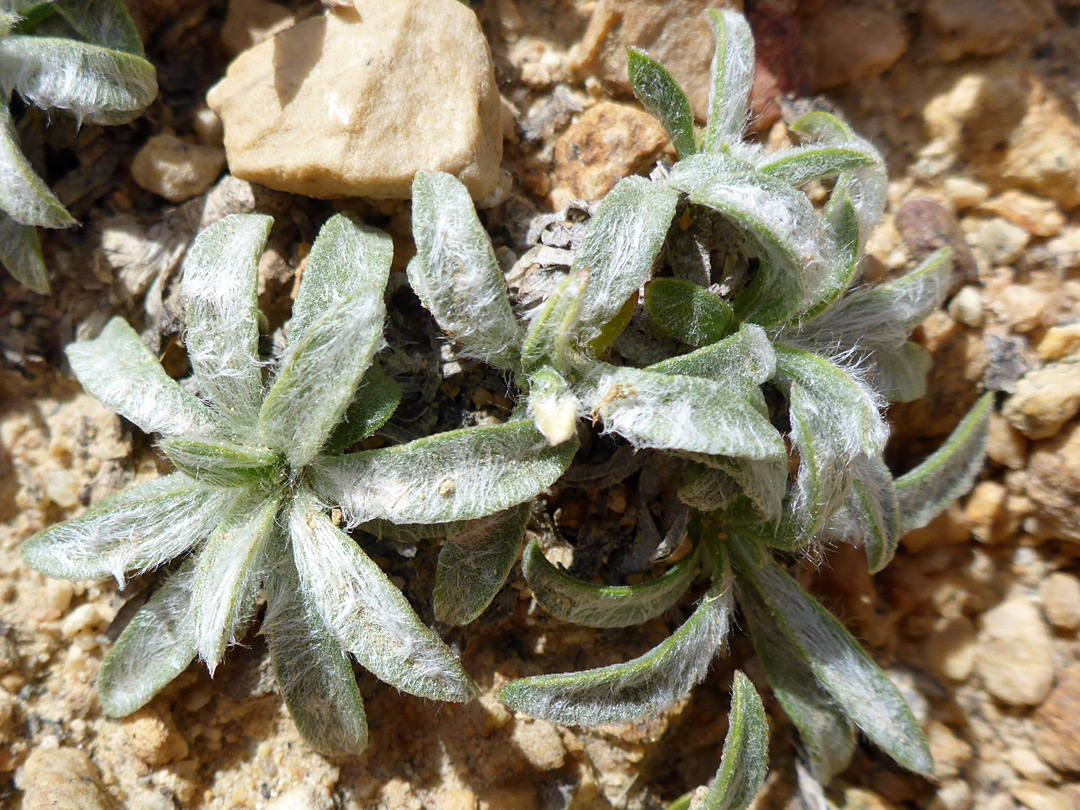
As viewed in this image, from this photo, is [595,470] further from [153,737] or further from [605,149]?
[153,737]

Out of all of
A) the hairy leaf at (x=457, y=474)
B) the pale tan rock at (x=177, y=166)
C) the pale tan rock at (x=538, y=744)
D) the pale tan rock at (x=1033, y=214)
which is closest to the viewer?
the hairy leaf at (x=457, y=474)

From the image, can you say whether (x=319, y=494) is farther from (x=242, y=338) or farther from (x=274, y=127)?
(x=274, y=127)

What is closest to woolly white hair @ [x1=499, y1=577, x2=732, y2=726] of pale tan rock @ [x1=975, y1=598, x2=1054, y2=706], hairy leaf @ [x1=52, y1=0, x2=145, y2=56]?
pale tan rock @ [x1=975, y1=598, x2=1054, y2=706]

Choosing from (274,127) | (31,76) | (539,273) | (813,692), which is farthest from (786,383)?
(31,76)

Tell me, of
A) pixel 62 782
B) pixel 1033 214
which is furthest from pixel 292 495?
pixel 1033 214

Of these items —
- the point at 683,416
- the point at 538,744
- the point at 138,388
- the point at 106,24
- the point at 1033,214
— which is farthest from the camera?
the point at 1033,214

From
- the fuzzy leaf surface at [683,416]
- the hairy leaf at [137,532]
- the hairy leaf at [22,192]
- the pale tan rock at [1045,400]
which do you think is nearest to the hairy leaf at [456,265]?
the fuzzy leaf surface at [683,416]

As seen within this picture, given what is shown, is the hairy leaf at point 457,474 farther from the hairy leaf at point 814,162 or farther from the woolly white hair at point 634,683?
the hairy leaf at point 814,162
